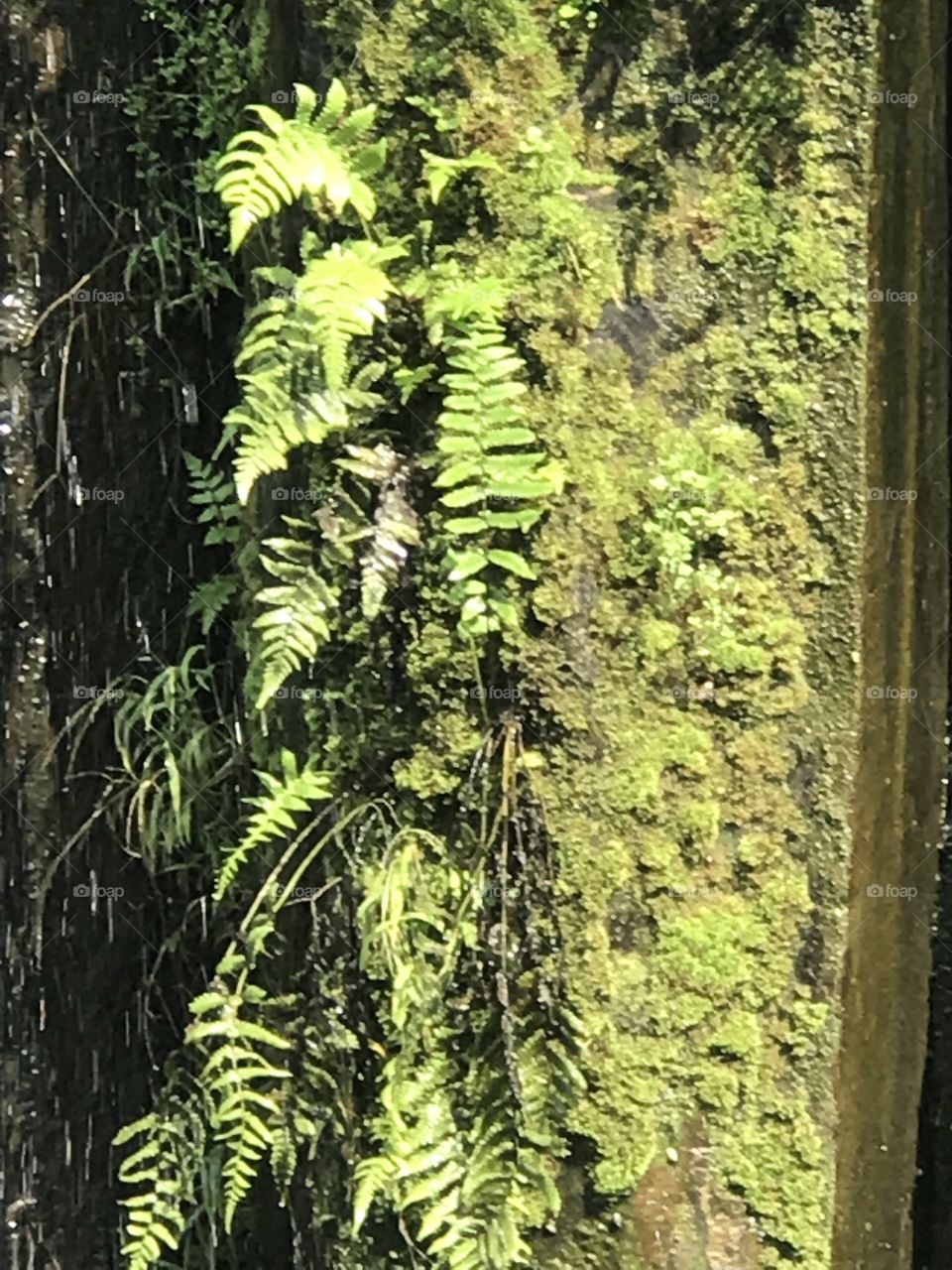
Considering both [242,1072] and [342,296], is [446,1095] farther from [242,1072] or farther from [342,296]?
[342,296]

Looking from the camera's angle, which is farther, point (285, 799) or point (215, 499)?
point (215, 499)

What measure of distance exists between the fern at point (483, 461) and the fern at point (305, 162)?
8.9 inches

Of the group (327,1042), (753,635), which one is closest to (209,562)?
(327,1042)

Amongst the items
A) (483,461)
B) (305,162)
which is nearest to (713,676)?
(483,461)

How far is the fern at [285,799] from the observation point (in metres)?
2.07

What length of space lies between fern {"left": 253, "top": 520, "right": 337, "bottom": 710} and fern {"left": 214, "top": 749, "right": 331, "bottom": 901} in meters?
0.16

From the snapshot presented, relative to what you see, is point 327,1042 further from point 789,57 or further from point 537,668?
point 789,57

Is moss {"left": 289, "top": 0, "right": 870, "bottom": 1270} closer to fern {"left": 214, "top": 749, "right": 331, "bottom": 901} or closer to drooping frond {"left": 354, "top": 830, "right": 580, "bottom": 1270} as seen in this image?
drooping frond {"left": 354, "top": 830, "right": 580, "bottom": 1270}

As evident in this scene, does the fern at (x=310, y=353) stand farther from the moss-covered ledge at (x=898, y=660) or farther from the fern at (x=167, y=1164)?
the fern at (x=167, y=1164)

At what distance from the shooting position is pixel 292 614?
1.98 meters

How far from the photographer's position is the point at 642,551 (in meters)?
1.88

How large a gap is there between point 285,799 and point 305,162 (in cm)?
108

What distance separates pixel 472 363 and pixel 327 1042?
49.1 inches

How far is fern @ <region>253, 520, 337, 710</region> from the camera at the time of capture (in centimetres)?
197
